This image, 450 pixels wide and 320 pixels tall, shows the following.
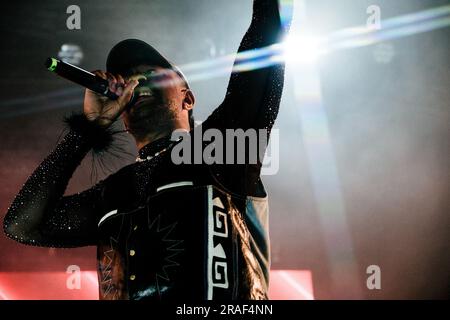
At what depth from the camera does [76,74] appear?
4.30 ft

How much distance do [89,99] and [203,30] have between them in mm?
1895

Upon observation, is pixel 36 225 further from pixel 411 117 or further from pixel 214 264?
pixel 411 117

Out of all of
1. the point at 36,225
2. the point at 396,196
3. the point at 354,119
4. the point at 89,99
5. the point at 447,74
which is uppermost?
the point at 447,74

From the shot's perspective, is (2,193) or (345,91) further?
(2,193)

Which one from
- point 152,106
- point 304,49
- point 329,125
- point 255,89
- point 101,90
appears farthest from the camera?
point 329,125

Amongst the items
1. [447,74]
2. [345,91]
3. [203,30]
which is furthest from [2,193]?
[447,74]

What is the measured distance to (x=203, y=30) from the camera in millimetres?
3242

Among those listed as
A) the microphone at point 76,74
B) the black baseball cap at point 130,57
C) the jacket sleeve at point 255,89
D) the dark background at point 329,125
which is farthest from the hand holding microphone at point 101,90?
the dark background at point 329,125

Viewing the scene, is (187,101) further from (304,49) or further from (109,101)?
(304,49)

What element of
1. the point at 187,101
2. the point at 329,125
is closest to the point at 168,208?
the point at 187,101

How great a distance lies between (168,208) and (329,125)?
2.64m

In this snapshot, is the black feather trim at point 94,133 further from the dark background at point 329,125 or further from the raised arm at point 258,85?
the dark background at point 329,125

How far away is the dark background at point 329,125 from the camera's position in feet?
10.5

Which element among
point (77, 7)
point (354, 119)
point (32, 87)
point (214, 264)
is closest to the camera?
point (214, 264)
